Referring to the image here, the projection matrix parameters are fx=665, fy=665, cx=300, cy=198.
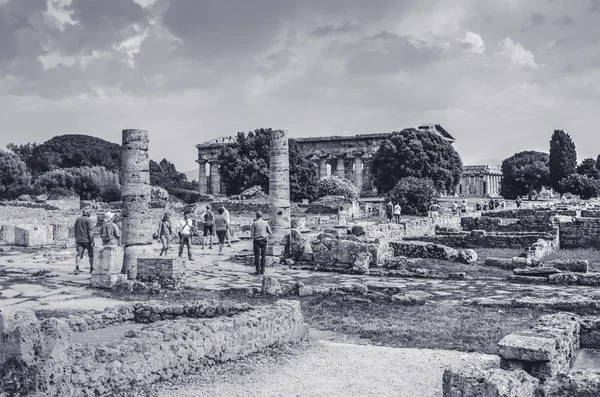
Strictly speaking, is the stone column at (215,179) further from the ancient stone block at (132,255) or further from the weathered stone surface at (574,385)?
the weathered stone surface at (574,385)

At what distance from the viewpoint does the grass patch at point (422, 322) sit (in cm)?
845

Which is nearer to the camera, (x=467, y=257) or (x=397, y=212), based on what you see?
(x=467, y=257)

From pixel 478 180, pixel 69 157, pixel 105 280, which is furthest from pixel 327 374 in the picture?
pixel 478 180

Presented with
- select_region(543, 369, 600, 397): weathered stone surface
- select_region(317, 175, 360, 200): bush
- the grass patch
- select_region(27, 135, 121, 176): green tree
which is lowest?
the grass patch

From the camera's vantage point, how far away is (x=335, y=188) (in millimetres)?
Answer: 58156

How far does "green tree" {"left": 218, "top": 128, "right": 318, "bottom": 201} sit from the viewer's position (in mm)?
60625

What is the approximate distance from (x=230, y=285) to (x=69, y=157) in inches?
3362

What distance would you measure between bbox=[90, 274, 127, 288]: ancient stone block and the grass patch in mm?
4139

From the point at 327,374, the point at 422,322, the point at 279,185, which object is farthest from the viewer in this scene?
the point at 279,185

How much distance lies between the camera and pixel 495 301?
429 inches

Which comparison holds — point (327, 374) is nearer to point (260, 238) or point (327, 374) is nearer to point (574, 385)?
point (574, 385)

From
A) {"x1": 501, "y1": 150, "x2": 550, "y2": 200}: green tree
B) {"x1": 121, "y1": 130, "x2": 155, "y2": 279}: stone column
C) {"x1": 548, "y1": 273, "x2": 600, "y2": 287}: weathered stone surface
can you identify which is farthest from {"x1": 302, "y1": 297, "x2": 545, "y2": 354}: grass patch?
{"x1": 501, "y1": 150, "x2": 550, "y2": 200}: green tree

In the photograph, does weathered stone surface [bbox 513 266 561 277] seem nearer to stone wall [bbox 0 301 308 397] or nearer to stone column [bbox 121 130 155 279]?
stone wall [bbox 0 301 308 397]

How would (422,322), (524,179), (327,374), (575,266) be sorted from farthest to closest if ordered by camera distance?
(524,179)
(575,266)
(422,322)
(327,374)
